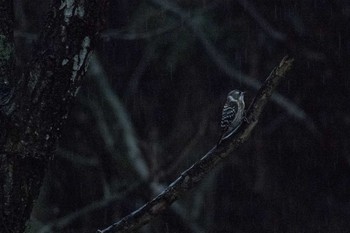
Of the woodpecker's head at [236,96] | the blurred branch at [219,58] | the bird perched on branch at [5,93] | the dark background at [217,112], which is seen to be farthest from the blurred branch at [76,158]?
the bird perched on branch at [5,93]

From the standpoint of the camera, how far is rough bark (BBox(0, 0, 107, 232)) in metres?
3.02

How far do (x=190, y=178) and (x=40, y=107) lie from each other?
21.9 inches

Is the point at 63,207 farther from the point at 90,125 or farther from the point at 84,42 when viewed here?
the point at 84,42

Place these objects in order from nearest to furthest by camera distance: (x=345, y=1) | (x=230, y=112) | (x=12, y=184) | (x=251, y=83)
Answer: (x=12, y=184), (x=230, y=112), (x=251, y=83), (x=345, y=1)

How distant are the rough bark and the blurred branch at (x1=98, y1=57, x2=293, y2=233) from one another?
298mm

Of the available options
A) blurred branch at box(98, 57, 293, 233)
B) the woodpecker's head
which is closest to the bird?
the woodpecker's head

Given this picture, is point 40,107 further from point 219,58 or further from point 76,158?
point 76,158

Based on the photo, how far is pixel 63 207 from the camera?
35.4 ft

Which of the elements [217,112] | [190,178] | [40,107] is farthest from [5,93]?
[217,112]

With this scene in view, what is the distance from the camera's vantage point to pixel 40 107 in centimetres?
304

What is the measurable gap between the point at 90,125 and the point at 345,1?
333 cm

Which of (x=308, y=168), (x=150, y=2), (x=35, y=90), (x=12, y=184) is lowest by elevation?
(x=308, y=168)

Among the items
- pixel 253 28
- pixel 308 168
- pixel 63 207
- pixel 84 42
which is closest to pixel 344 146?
pixel 308 168

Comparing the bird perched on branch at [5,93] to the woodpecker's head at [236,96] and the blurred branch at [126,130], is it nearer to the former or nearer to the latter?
the woodpecker's head at [236,96]
